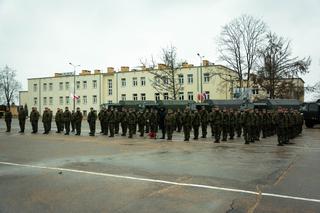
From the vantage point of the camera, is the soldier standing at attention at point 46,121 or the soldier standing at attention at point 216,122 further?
the soldier standing at attention at point 46,121

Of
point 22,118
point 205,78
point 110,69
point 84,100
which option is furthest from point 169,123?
point 84,100

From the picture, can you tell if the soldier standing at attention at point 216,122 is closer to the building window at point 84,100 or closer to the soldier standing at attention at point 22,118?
the soldier standing at attention at point 22,118

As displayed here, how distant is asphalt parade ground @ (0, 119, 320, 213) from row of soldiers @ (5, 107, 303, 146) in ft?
17.7

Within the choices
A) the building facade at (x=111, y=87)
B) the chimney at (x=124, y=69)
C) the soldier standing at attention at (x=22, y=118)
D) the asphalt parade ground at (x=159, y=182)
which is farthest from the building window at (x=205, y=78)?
the asphalt parade ground at (x=159, y=182)

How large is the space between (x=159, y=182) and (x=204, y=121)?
14135 mm

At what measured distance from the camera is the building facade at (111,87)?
71762 mm

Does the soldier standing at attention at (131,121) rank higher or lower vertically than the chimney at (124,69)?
lower

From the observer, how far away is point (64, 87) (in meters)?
87.9

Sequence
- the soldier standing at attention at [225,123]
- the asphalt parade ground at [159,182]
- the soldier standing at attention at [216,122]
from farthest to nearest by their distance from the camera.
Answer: the soldier standing at attention at [225,123] → the soldier standing at attention at [216,122] → the asphalt parade ground at [159,182]

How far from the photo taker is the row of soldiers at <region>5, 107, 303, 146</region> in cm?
2108

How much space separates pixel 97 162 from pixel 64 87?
77087 millimetres

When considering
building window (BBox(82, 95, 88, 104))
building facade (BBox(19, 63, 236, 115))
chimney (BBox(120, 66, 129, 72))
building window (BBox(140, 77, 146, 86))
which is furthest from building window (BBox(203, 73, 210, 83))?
building window (BBox(82, 95, 88, 104))

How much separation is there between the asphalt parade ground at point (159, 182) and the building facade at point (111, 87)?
50698mm

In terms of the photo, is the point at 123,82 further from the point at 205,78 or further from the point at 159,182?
the point at 159,182
